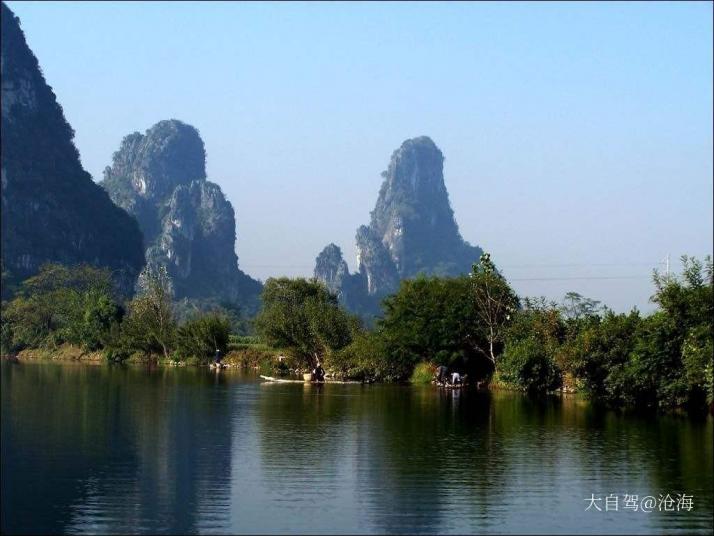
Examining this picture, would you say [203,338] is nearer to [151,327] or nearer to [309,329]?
[151,327]

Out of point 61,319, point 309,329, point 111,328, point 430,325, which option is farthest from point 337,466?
point 61,319

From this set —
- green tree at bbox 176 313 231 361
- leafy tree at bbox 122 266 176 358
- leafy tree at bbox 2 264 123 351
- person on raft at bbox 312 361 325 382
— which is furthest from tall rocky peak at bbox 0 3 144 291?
person on raft at bbox 312 361 325 382

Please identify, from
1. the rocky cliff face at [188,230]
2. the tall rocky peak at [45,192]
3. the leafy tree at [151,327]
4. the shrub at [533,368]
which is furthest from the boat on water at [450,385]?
the rocky cliff face at [188,230]

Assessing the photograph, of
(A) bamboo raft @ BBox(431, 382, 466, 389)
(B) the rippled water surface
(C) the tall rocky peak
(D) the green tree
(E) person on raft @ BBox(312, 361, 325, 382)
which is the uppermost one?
(C) the tall rocky peak

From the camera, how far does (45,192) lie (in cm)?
13525

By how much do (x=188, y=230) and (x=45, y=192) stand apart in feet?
146

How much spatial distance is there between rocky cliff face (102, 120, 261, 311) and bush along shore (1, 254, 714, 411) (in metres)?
91.1

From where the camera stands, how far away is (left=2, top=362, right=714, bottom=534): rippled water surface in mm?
15039

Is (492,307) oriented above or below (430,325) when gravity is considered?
above

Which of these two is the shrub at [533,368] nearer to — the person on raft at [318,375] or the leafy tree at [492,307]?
the leafy tree at [492,307]

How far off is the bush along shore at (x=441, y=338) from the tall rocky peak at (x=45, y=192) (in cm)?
5160

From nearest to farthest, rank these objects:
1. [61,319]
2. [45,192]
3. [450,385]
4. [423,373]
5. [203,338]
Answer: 1. [450,385]
2. [423,373]
3. [203,338]
4. [61,319]
5. [45,192]

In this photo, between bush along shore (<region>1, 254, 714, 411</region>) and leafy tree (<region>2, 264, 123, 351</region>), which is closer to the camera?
bush along shore (<region>1, 254, 714, 411</region>)

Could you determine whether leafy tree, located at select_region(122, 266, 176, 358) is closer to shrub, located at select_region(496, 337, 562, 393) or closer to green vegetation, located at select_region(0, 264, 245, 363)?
green vegetation, located at select_region(0, 264, 245, 363)
